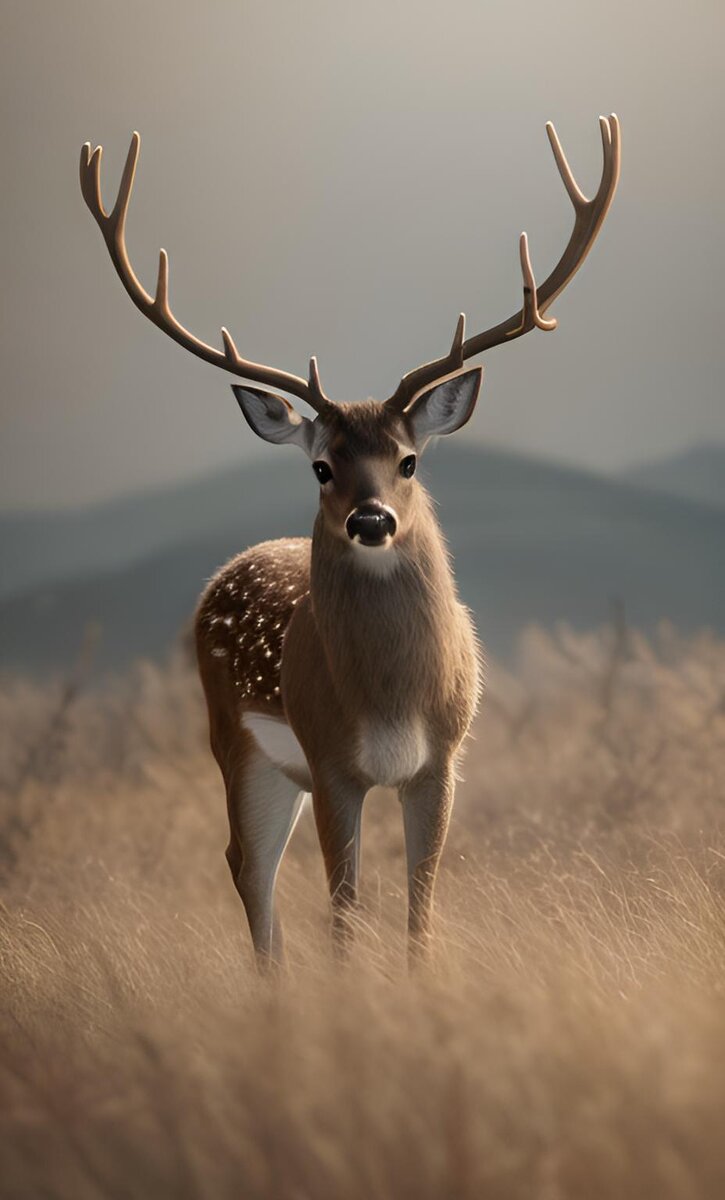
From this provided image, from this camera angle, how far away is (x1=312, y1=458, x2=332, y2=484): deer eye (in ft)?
14.3

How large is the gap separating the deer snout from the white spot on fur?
59 centimetres

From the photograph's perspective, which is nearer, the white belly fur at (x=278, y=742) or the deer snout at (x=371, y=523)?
the deer snout at (x=371, y=523)

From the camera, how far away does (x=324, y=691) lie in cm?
455

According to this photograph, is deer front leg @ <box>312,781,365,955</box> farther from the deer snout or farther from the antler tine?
the antler tine

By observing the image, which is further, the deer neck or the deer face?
the deer neck

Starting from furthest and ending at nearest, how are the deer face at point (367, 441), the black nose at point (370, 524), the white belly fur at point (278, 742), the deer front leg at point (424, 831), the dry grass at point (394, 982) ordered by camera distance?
the white belly fur at point (278, 742) < the deer front leg at point (424, 831) < the deer face at point (367, 441) < the black nose at point (370, 524) < the dry grass at point (394, 982)

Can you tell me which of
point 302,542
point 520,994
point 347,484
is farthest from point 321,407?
point 520,994

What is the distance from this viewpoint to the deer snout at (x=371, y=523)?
4117 mm

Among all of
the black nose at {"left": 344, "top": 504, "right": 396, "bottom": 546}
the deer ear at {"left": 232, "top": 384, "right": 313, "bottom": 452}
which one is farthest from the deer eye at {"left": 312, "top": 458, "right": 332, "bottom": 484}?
the black nose at {"left": 344, "top": 504, "right": 396, "bottom": 546}

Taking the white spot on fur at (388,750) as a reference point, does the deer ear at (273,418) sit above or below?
above

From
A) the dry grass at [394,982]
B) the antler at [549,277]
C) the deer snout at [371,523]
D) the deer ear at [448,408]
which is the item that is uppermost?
the antler at [549,277]

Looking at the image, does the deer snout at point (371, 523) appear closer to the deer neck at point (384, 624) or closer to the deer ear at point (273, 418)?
the deer neck at point (384, 624)

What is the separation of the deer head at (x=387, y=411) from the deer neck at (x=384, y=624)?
10 centimetres

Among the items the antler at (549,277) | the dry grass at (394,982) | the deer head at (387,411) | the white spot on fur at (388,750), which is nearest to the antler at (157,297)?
the deer head at (387,411)
